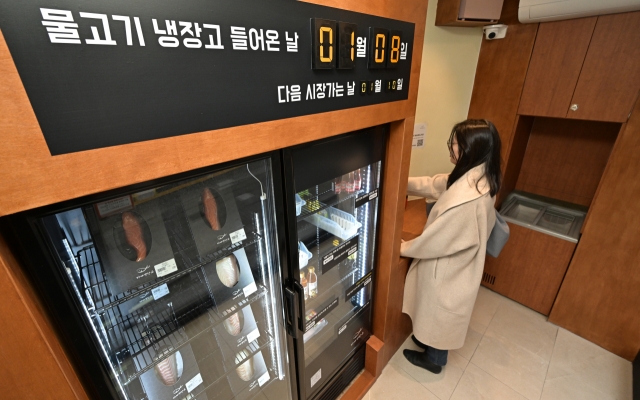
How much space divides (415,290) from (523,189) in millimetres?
1647

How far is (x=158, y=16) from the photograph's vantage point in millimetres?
533

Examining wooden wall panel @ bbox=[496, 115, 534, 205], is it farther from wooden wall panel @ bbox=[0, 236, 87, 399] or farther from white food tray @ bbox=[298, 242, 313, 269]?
wooden wall panel @ bbox=[0, 236, 87, 399]

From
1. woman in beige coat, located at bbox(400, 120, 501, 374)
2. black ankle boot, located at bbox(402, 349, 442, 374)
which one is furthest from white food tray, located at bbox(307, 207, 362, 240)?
black ankle boot, located at bbox(402, 349, 442, 374)

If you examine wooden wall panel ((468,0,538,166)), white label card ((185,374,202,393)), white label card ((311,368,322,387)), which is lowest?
white label card ((311,368,322,387))

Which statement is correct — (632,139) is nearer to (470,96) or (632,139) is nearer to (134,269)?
(470,96)

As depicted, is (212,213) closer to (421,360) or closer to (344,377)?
(344,377)

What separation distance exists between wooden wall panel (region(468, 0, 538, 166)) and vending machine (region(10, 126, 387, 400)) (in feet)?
4.78

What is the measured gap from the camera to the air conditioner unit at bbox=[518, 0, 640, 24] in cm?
159

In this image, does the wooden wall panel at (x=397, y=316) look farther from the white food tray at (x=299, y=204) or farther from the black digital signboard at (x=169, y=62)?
the black digital signboard at (x=169, y=62)

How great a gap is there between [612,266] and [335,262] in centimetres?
189

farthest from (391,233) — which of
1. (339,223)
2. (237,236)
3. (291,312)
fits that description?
(237,236)

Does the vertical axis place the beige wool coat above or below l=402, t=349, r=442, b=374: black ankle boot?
above

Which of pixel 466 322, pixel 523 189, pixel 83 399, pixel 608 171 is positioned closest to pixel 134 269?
pixel 83 399

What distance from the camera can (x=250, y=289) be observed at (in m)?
1.17
